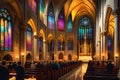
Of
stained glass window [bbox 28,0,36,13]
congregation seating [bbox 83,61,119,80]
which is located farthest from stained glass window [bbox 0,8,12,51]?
congregation seating [bbox 83,61,119,80]

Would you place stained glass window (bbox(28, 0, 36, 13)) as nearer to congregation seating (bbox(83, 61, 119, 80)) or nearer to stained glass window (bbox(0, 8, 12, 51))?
stained glass window (bbox(0, 8, 12, 51))

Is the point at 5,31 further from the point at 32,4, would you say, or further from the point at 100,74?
the point at 100,74

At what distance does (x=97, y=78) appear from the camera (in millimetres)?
9766

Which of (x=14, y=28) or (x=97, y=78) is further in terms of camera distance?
(x=14, y=28)

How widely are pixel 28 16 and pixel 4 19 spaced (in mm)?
4513

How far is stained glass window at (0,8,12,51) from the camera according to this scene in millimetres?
28981

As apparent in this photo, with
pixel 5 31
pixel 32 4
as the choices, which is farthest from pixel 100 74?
pixel 32 4

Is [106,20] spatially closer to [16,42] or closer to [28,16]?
[28,16]

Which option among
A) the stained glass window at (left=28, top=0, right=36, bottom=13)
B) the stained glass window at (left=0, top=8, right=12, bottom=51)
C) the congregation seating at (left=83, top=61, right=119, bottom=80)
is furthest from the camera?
the stained glass window at (left=28, top=0, right=36, bottom=13)

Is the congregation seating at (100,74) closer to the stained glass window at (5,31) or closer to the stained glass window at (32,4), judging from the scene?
the stained glass window at (5,31)

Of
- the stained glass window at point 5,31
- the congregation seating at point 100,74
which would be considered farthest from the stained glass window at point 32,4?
the congregation seating at point 100,74

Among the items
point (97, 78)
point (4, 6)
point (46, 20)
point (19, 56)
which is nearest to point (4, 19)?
point (4, 6)

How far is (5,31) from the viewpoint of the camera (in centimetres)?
2992

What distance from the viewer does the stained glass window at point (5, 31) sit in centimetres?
2898
